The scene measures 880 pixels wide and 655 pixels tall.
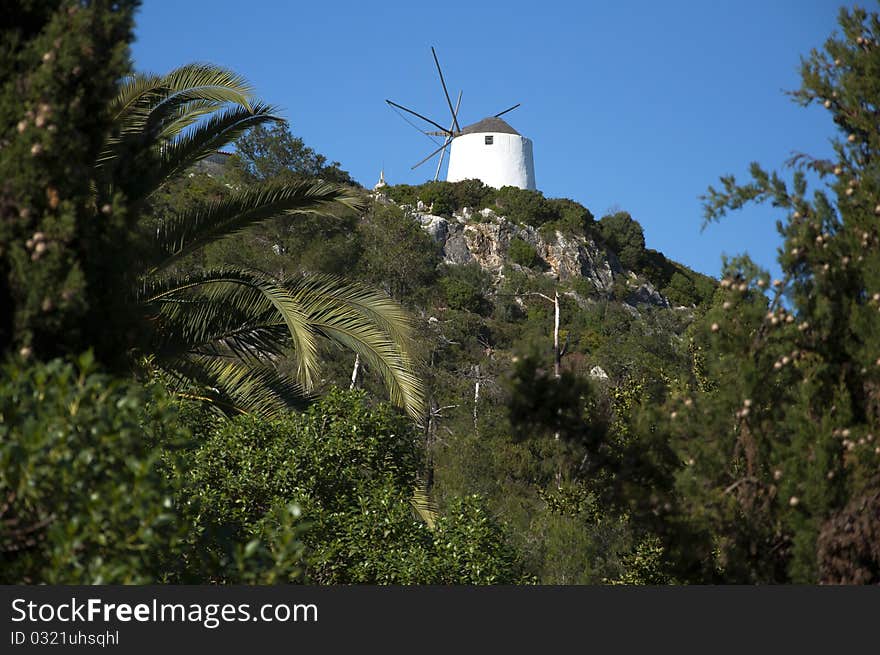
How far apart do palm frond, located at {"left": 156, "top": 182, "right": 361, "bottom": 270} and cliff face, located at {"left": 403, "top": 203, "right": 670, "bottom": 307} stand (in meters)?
43.2

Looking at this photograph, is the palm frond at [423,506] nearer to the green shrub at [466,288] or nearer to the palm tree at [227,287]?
the palm tree at [227,287]

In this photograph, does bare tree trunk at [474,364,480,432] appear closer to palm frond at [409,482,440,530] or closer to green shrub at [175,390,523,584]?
palm frond at [409,482,440,530]

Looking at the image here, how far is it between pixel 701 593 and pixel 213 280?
5.82 m

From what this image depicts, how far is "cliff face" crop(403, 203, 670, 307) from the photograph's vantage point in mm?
53844

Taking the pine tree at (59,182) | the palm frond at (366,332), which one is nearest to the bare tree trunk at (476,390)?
the palm frond at (366,332)

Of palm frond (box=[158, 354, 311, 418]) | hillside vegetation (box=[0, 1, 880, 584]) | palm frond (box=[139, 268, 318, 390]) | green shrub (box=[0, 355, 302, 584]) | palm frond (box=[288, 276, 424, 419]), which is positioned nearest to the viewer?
green shrub (box=[0, 355, 302, 584])

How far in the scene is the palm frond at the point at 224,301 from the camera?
8633 mm

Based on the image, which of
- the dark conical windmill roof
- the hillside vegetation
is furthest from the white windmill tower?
the hillside vegetation

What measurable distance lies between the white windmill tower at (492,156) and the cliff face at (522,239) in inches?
330

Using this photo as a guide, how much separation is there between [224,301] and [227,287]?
16cm

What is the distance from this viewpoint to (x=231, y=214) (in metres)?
9.16

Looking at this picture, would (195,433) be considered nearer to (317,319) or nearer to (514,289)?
(317,319)

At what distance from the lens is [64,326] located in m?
4.52

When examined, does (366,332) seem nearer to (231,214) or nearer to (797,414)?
(231,214)
